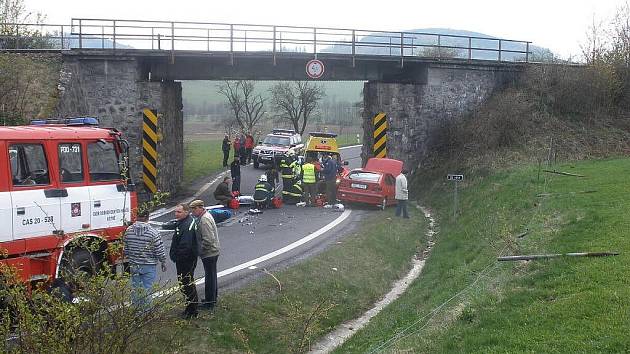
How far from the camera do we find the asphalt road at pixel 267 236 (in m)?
12.9

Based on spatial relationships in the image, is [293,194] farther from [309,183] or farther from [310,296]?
[310,296]

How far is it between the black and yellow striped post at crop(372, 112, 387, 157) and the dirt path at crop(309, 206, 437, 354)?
7.41 metres

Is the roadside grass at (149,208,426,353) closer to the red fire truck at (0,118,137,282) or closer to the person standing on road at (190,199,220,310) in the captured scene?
the person standing on road at (190,199,220,310)

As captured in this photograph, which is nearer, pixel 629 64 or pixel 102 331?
pixel 102 331

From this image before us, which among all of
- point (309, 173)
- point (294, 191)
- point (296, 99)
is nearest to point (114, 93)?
point (294, 191)

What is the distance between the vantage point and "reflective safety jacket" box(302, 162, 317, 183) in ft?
72.7

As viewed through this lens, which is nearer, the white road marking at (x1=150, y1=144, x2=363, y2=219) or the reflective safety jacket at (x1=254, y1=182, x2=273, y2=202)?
the white road marking at (x1=150, y1=144, x2=363, y2=219)

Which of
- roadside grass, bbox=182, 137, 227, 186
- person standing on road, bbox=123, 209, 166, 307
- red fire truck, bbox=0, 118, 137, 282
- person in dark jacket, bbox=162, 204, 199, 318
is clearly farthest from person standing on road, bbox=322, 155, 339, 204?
person standing on road, bbox=123, 209, 166, 307

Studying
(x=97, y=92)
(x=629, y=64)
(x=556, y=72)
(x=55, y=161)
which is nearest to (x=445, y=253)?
(x=55, y=161)

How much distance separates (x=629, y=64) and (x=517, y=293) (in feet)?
83.0

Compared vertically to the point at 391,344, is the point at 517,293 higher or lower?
higher

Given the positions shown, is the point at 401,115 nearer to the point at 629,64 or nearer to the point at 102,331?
the point at 629,64

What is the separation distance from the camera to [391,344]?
363 inches

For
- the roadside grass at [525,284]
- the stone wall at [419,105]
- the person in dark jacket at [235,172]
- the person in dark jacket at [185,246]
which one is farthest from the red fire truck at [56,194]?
the stone wall at [419,105]
